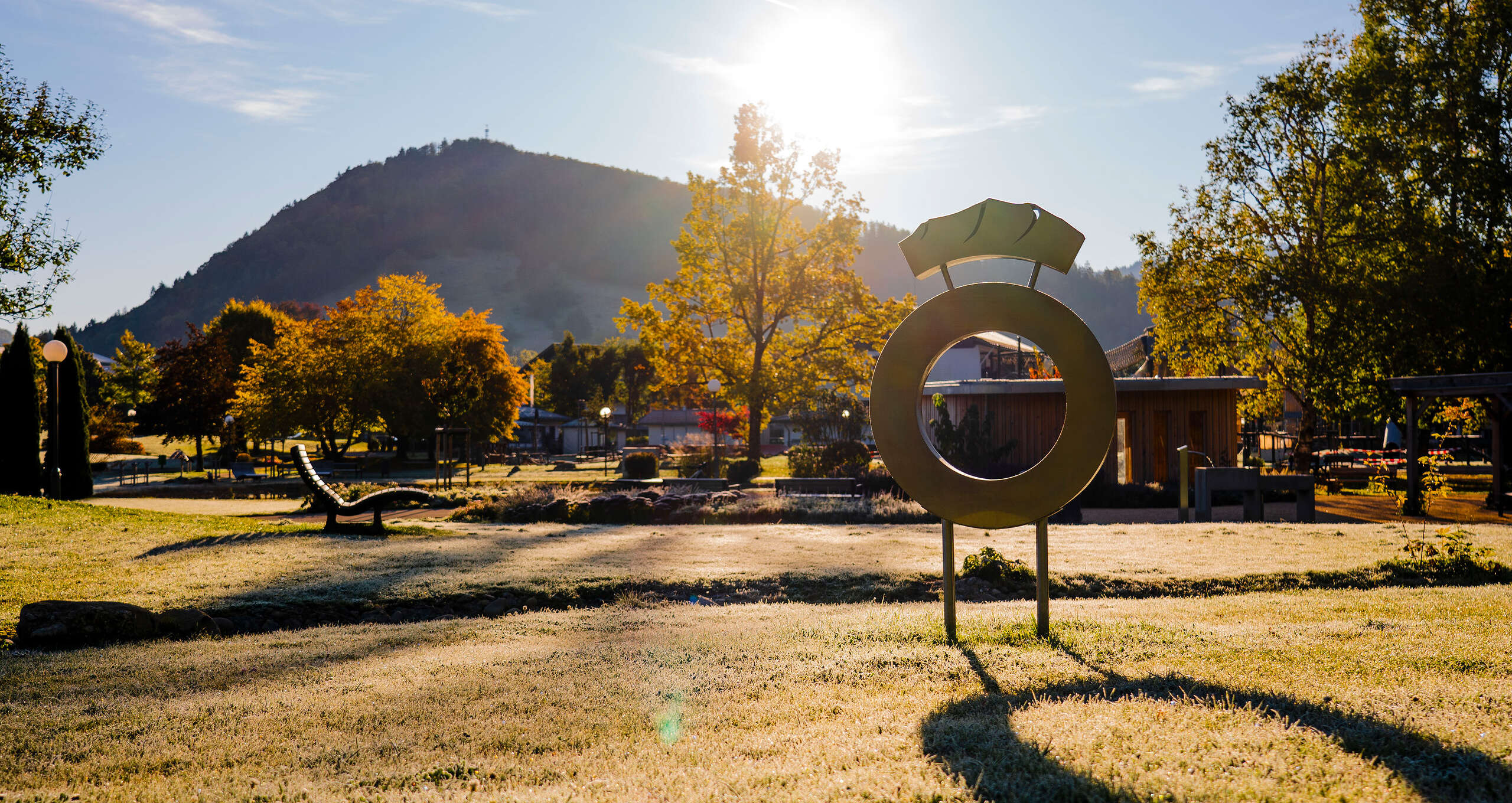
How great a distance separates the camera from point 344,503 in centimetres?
1463

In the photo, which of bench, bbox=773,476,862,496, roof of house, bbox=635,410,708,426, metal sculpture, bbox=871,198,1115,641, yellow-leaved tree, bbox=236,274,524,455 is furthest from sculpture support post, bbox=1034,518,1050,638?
roof of house, bbox=635,410,708,426

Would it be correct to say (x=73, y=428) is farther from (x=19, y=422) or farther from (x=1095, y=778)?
(x=1095, y=778)

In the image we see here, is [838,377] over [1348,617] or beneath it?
over

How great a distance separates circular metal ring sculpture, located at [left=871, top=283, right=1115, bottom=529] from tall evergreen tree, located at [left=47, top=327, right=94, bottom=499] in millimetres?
23310

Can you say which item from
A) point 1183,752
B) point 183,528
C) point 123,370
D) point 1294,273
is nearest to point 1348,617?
point 1183,752

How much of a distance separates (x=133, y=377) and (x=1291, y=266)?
67.7 meters

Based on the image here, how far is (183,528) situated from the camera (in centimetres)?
1338

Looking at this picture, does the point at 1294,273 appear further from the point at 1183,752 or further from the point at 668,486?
the point at 1183,752


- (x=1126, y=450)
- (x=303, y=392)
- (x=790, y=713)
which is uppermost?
(x=303, y=392)

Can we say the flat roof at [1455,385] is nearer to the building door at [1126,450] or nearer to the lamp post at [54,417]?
the building door at [1126,450]

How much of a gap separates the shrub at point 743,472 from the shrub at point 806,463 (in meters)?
1.14

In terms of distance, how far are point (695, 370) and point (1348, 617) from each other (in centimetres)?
2509

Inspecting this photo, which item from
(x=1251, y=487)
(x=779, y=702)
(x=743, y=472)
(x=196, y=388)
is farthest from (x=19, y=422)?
(x=1251, y=487)

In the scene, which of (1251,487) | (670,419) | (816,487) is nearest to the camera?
(1251,487)
